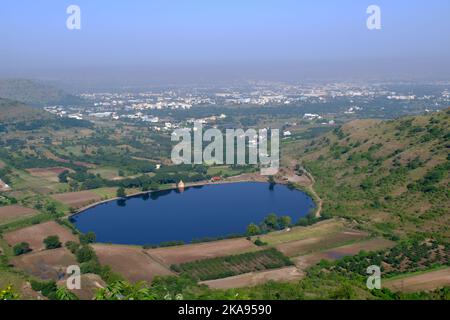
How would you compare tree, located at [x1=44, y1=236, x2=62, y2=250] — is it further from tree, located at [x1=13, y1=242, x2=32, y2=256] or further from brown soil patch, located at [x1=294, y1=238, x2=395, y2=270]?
brown soil patch, located at [x1=294, y1=238, x2=395, y2=270]

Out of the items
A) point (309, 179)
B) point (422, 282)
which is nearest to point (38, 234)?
point (422, 282)

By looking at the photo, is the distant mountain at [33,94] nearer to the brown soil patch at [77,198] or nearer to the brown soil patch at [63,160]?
the brown soil patch at [63,160]

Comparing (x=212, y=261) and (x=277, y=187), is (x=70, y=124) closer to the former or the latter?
(x=277, y=187)

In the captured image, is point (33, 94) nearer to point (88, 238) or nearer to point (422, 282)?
point (88, 238)

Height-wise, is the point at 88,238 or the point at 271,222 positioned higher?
the point at 271,222

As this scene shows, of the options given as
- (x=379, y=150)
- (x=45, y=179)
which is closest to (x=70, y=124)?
(x=45, y=179)
